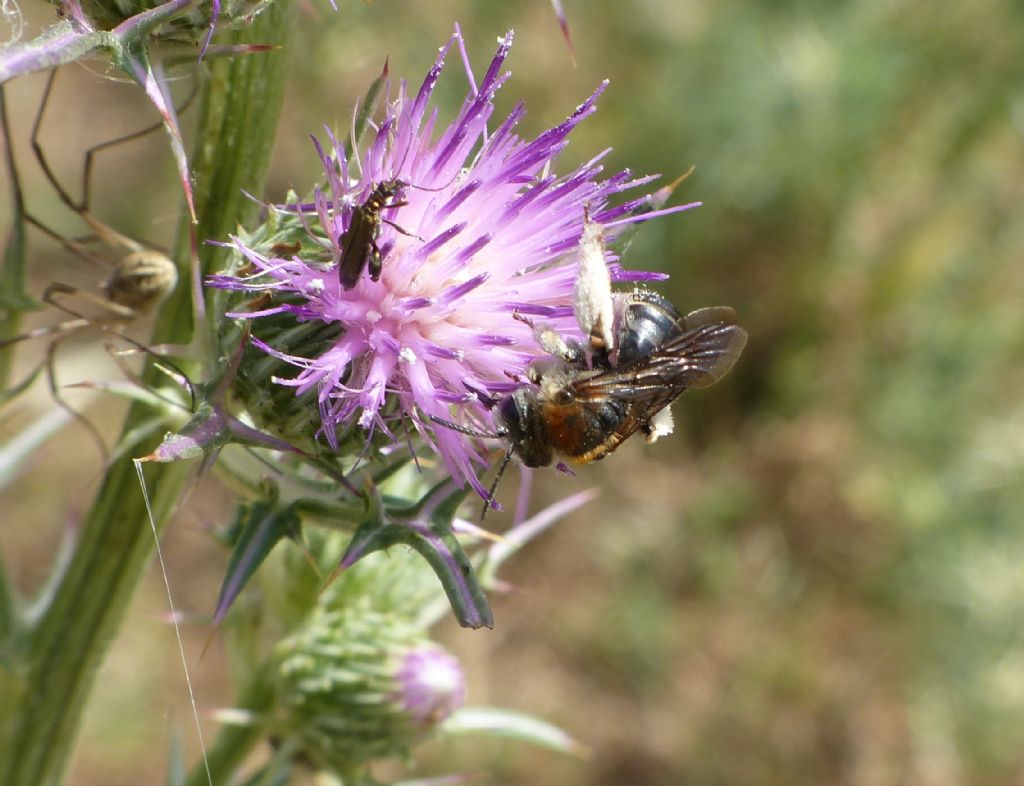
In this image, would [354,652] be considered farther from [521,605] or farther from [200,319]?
[521,605]

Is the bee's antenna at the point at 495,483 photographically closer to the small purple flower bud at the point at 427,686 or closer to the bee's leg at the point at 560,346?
the bee's leg at the point at 560,346

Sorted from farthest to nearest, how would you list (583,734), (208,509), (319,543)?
(208,509) → (583,734) → (319,543)

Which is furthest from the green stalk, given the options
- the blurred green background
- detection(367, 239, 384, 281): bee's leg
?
the blurred green background

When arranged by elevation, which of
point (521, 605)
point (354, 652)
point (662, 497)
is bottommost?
point (354, 652)

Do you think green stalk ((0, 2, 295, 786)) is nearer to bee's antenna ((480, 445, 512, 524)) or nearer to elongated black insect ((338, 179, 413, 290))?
elongated black insect ((338, 179, 413, 290))

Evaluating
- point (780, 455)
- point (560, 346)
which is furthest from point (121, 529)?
point (780, 455)

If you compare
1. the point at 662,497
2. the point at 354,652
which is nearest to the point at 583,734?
the point at 662,497
